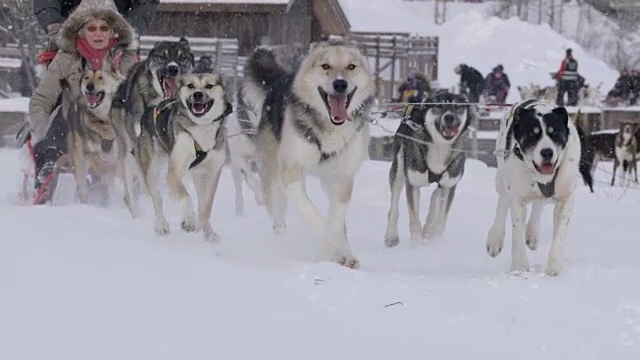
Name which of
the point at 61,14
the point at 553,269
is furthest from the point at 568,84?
the point at 553,269

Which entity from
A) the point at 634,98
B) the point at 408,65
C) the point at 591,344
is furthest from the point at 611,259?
the point at 408,65

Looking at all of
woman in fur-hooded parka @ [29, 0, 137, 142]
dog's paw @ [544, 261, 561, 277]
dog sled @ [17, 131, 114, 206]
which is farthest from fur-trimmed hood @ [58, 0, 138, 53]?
dog's paw @ [544, 261, 561, 277]

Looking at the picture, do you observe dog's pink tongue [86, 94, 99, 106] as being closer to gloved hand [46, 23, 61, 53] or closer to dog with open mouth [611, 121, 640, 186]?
gloved hand [46, 23, 61, 53]

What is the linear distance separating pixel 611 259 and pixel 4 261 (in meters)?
3.04

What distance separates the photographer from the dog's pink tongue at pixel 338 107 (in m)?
4.72

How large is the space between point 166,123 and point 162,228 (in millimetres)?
572

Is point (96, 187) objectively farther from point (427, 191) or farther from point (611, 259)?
point (611, 259)

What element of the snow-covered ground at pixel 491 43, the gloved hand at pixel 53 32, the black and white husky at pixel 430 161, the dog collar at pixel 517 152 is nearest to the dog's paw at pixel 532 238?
the black and white husky at pixel 430 161

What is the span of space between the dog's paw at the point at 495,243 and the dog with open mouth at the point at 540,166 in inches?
11.9

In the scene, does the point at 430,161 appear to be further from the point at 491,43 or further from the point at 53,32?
the point at 491,43

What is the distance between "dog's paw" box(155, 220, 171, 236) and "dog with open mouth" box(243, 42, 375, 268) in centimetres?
80

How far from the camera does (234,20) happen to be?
19.8m

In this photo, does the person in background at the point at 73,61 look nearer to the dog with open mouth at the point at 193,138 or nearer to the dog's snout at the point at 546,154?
the dog with open mouth at the point at 193,138

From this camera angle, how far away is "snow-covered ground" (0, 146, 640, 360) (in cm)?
290
